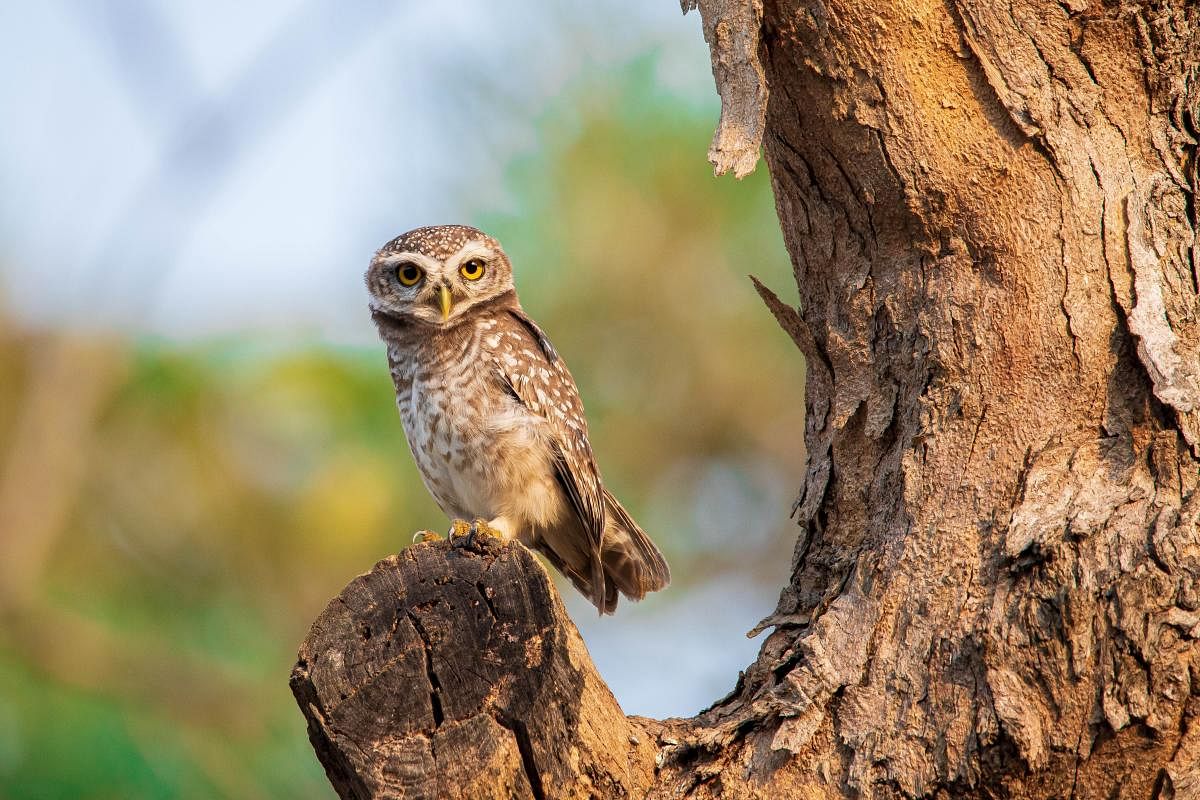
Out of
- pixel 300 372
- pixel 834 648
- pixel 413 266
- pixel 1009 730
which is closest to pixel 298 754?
pixel 300 372

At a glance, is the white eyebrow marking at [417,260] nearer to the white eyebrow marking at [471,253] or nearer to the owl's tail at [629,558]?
the white eyebrow marking at [471,253]

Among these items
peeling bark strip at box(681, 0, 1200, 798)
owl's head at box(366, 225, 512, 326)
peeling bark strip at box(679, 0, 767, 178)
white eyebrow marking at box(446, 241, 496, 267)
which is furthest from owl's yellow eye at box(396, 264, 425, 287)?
peeling bark strip at box(679, 0, 767, 178)

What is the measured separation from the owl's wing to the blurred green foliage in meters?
1.32

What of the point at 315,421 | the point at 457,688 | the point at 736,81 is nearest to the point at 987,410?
the point at 736,81

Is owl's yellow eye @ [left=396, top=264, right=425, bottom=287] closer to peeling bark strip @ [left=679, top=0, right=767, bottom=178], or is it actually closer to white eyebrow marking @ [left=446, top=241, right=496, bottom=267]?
white eyebrow marking @ [left=446, top=241, right=496, bottom=267]

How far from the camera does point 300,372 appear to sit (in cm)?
531

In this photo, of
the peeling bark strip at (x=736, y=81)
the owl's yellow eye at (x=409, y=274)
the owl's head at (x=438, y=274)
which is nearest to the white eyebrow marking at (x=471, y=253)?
the owl's head at (x=438, y=274)

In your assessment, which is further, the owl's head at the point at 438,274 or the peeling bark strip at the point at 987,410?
the owl's head at the point at 438,274

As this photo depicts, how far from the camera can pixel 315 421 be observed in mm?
5254

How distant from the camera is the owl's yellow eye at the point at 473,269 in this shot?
4227 millimetres

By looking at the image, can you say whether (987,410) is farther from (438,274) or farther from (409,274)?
(409,274)

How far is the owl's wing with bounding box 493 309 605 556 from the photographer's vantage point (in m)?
3.87

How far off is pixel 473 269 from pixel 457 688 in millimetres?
2324

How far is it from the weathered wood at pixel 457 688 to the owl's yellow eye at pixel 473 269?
6.86 feet
